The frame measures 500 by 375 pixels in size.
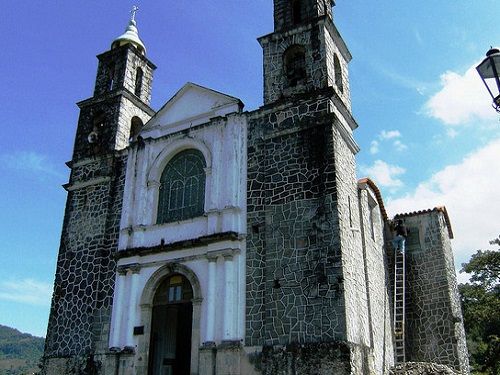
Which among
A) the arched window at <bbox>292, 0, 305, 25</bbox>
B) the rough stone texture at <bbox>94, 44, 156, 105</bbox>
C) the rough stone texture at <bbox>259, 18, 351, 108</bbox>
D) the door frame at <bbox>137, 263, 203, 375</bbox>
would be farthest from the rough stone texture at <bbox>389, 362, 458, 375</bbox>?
the rough stone texture at <bbox>94, 44, 156, 105</bbox>

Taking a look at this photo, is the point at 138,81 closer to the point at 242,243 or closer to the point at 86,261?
the point at 86,261

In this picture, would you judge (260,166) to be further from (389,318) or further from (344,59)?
(389,318)

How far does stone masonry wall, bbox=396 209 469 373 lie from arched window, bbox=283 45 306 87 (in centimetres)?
774

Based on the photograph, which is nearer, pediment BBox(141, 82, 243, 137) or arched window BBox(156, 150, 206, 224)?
arched window BBox(156, 150, 206, 224)

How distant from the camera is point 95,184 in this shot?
16.4 meters

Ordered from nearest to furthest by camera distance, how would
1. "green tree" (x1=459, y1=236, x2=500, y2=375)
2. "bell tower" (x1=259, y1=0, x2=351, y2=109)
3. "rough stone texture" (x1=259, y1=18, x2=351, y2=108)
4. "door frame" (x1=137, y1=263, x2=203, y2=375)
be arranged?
"door frame" (x1=137, y1=263, x2=203, y2=375) < "rough stone texture" (x1=259, y1=18, x2=351, y2=108) < "bell tower" (x1=259, y1=0, x2=351, y2=109) < "green tree" (x1=459, y1=236, x2=500, y2=375)

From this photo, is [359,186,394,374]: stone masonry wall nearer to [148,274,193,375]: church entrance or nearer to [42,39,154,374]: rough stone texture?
[148,274,193,375]: church entrance

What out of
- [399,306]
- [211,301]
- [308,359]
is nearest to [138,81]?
[211,301]

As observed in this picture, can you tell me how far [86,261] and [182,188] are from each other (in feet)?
12.3

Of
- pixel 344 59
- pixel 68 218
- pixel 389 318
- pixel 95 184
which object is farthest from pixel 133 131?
pixel 389 318

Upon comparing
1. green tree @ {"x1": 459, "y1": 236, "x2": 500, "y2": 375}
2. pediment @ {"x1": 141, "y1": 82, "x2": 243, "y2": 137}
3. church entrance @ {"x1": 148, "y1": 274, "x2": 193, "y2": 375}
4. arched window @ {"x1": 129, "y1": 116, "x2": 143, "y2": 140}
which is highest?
arched window @ {"x1": 129, "y1": 116, "x2": 143, "y2": 140}

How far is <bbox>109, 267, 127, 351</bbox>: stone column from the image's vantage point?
44.5 feet

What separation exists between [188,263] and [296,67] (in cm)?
638

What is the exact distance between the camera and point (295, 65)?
1476 centimetres
